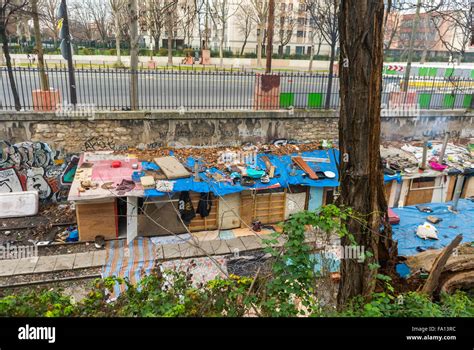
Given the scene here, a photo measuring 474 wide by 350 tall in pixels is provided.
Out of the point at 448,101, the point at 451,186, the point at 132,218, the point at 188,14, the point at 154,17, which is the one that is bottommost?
the point at 132,218

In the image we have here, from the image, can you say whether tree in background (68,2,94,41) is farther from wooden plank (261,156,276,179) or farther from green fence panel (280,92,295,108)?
wooden plank (261,156,276,179)

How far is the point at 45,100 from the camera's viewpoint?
43.7 feet

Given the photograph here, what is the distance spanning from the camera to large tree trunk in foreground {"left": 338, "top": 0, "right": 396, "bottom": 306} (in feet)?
16.8

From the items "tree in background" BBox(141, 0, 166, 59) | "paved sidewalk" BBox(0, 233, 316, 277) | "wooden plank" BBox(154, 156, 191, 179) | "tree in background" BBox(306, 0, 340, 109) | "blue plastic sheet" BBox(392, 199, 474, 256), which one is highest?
"tree in background" BBox(141, 0, 166, 59)

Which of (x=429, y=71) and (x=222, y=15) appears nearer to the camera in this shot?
(x=429, y=71)

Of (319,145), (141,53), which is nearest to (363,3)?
(319,145)

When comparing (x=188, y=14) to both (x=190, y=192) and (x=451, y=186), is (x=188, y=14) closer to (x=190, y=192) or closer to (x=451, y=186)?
(x=190, y=192)

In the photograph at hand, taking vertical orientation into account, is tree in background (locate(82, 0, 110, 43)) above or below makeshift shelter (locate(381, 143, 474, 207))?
above

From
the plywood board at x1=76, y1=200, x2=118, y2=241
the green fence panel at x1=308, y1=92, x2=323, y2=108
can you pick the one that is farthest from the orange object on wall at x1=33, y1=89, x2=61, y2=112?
the green fence panel at x1=308, y1=92, x2=323, y2=108

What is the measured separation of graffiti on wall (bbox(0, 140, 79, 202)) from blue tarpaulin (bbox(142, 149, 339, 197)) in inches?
123

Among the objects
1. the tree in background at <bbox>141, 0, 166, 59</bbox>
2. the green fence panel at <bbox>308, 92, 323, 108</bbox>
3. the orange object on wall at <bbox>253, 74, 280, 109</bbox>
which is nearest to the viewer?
the orange object on wall at <bbox>253, 74, 280, 109</bbox>

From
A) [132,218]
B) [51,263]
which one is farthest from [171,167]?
[51,263]

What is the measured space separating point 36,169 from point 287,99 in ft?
33.2
